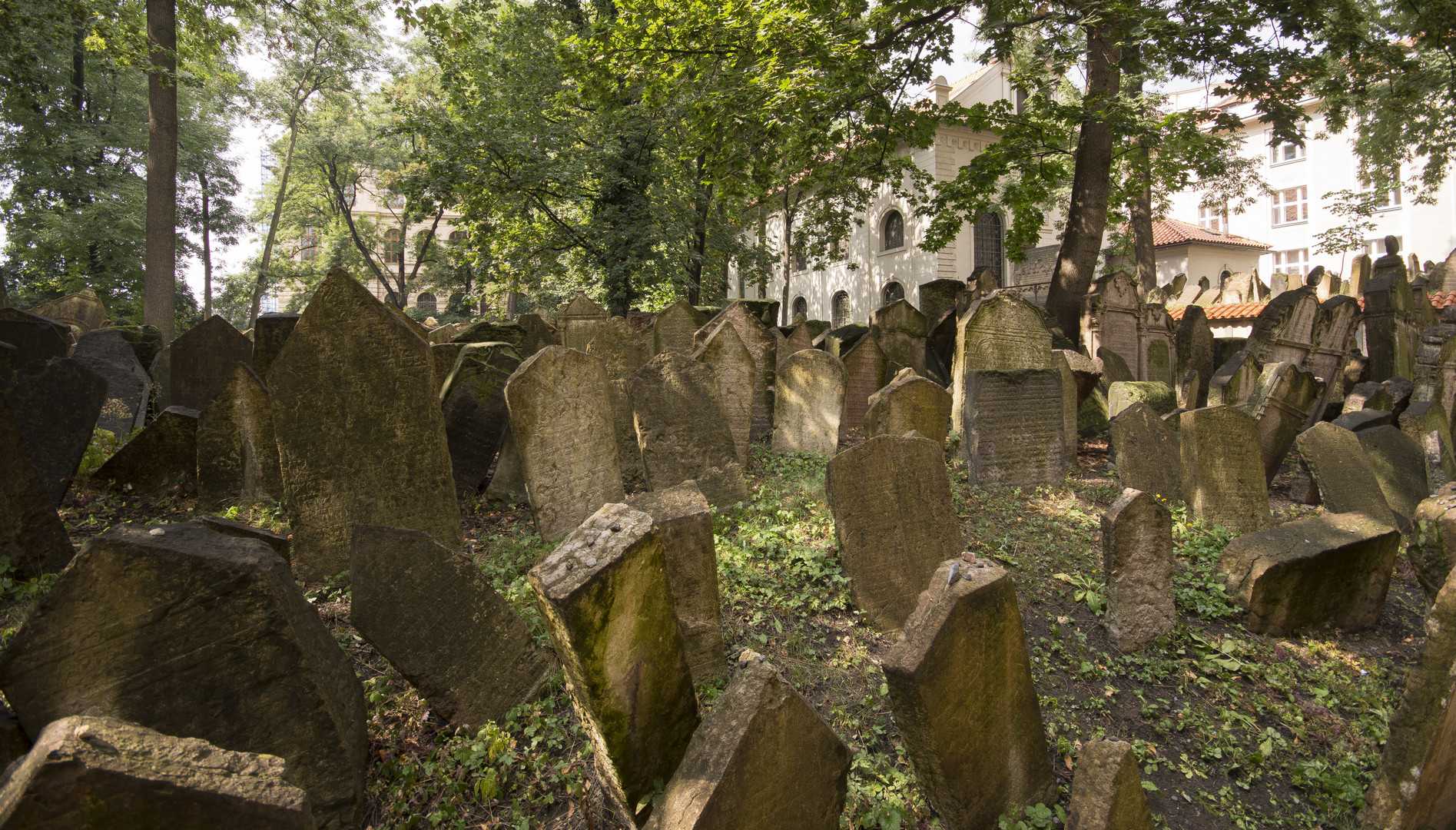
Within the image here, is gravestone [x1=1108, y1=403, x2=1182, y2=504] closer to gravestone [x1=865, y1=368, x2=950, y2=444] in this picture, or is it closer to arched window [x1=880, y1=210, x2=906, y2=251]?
gravestone [x1=865, y1=368, x2=950, y2=444]

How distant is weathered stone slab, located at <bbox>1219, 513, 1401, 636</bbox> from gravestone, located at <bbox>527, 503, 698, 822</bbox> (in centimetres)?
337

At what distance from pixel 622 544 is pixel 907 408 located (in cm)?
409

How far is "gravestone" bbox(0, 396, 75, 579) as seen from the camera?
10.7 feet

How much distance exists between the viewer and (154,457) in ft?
16.4

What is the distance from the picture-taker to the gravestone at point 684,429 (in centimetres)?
498

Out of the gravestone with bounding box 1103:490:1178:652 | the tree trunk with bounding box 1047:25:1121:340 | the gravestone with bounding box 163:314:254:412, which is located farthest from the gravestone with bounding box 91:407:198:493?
the tree trunk with bounding box 1047:25:1121:340

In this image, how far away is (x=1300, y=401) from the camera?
635cm

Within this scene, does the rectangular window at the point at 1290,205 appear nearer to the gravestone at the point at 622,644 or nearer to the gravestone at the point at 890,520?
the gravestone at the point at 890,520

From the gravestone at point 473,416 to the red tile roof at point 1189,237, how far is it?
100 feet

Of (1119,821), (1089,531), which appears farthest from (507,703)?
(1089,531)

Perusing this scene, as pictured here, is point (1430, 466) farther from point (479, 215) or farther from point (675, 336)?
point (479, 215)

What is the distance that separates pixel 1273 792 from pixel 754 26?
9032 millimetres

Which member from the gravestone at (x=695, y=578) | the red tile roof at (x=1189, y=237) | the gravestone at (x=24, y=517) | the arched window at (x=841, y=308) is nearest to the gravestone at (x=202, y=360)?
the gravestone at (x=24, y=517)

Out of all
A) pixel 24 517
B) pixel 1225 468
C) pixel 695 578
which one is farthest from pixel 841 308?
pixel 24 517
